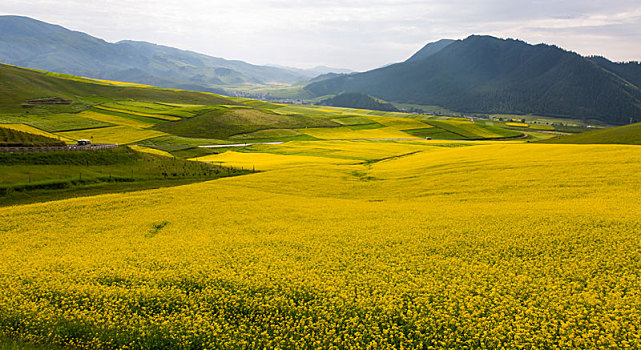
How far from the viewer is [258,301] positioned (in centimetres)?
1520

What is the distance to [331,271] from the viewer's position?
1770 centimetres

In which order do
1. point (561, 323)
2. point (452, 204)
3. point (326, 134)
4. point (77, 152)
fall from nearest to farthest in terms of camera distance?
point (561, 323) < point (452, 204) < point (77, 152) < point (326, 134)

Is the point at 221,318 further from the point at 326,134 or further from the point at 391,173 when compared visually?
the point at 326,134

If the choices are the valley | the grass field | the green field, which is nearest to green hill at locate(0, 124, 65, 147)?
the valley

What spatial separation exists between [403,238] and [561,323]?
10.00 m

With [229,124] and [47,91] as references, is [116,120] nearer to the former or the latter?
[229,124]

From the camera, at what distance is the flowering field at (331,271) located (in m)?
13.2


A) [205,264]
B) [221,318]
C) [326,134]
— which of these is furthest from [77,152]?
[326,134]

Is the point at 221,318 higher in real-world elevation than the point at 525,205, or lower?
lower

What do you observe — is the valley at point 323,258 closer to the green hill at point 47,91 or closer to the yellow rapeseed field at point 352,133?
the yellow rapeseed field at point 352,133

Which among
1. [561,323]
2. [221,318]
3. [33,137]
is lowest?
[221,318]

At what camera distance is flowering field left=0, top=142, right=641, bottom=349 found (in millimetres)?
13203

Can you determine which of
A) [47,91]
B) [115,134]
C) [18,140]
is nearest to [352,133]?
[115,134]

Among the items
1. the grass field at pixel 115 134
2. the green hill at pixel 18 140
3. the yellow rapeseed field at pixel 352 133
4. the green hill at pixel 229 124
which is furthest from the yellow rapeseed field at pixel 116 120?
the green hill at pixel 18 140
